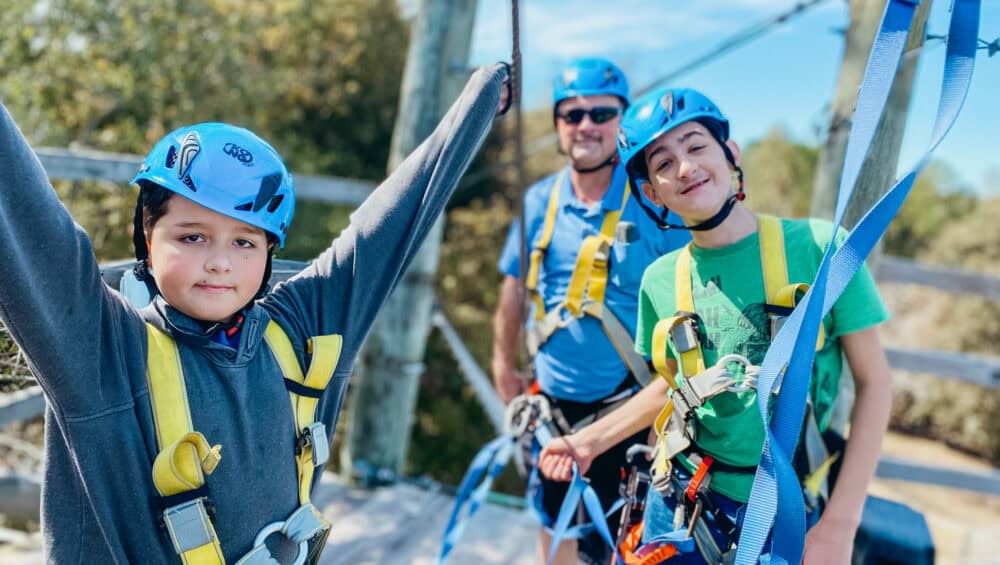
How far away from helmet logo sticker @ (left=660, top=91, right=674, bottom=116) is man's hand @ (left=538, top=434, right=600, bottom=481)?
3.26ft

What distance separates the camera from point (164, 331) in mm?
1446

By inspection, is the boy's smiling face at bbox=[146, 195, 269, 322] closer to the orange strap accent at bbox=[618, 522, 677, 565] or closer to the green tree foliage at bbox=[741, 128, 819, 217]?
the orange strap accent at bbox=[618, 522, 677, 565]

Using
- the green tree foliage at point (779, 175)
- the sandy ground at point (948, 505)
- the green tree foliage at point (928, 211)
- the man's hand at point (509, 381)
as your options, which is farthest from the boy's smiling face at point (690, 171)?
the green tree foliage at point (928, 211)

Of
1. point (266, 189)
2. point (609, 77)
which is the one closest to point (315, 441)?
point (266, 189)

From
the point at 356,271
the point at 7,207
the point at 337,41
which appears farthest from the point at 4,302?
the point at 337,41

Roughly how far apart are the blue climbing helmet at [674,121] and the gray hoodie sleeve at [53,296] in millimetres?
1226

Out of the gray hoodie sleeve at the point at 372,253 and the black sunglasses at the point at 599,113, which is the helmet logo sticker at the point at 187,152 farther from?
the black sunglasses at the point at 599,113

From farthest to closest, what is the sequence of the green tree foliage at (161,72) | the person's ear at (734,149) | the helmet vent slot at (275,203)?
the green tree foliage at (161,72) → the person's ear at (734,149) → the helmet vent slot at (275,203)

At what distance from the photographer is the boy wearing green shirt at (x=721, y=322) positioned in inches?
65.6

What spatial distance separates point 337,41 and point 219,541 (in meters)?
9.33

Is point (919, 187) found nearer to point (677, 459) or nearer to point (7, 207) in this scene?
point (677, 459)

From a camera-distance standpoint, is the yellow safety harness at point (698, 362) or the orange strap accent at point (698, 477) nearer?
the yellow safety harness at point (698, 362)

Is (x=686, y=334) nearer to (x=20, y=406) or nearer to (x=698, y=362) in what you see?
(x=698, y=362)

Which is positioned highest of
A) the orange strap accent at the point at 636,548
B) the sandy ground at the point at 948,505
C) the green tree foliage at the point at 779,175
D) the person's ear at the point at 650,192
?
A: the green tree foliage at the point at 779,175
